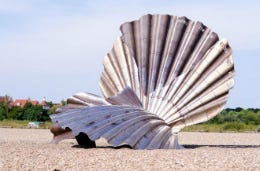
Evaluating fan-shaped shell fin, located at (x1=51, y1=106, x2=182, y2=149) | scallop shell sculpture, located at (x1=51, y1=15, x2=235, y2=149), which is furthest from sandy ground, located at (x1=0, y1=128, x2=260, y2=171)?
scallop shell sculpture, located at (x1=51, y1=15, x2=235, y2=149)

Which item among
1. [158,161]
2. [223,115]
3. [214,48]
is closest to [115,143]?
[158,161]

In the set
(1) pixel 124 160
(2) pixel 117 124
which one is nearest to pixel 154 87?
(2) pixel 117 124

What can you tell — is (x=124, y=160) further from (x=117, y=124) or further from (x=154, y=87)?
(x=154, y=87)

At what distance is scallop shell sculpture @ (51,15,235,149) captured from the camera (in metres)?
13.0

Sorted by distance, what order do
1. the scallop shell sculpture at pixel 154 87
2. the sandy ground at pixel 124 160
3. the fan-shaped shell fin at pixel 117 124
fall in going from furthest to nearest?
the scallop shell sculpture at pixel 154 87
the fan-shaped shell fin at pixel 117 124
the sandy ground at pixel 124 160

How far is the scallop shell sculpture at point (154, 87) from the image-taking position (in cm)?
1298

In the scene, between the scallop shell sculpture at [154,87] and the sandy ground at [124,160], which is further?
the scallop shell sculpture at [154,87]

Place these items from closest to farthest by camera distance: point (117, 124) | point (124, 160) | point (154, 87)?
point (124, 160) < point (117, 124) < point (154, 87)

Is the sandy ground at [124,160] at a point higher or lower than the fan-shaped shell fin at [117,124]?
lower

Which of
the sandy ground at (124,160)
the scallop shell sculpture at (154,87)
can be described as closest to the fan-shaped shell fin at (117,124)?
the scallop shell sculpture at (154,87)

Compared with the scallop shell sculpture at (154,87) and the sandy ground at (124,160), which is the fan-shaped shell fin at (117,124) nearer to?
the scallop shell sculpture at (154,87)

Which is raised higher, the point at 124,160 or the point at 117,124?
the point at 117,124

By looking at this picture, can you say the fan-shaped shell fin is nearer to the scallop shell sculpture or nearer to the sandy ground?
the scallop shell sculpture

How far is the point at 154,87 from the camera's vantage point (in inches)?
601
